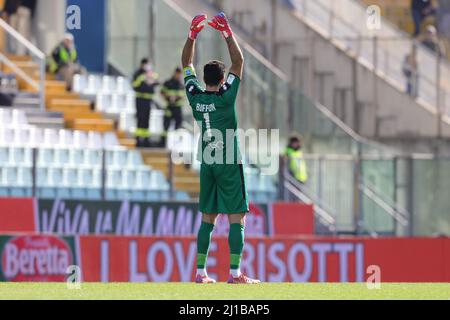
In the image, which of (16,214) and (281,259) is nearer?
(16,214)

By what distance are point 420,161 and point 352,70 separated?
533 cm

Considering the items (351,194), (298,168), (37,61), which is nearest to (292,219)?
(298,168)

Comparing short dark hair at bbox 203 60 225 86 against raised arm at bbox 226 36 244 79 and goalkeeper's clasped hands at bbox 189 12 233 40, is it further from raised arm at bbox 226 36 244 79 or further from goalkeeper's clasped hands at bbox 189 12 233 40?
goalkeeper's clasped hands at bbox 189 12 233 40

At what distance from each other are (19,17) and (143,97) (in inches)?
136

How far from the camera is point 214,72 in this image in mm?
14688

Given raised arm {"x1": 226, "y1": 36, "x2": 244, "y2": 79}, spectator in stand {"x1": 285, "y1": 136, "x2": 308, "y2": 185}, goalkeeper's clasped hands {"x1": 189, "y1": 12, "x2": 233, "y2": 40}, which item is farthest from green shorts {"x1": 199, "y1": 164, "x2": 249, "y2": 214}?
spectator in stand {"x1": 285, "y1": 136, "x2": 308, "y2": 185}

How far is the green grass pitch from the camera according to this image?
43.4 feet

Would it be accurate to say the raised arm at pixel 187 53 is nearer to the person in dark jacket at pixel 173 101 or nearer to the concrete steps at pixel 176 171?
the concrete steps at pixel 176 171

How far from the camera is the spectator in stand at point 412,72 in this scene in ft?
103

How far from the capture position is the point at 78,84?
28828 mm

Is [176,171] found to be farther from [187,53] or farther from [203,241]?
[203,241]
